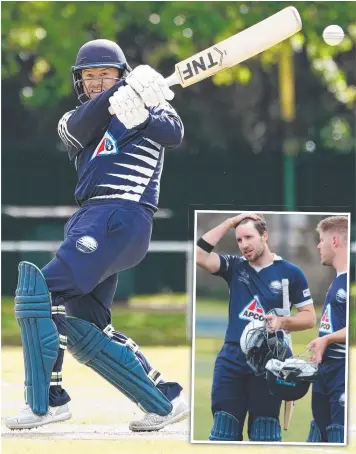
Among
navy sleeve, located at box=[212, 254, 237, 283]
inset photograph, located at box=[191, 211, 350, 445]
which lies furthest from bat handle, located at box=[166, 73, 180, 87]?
navy sleeve, located at box=[212, 254, 237, 283]

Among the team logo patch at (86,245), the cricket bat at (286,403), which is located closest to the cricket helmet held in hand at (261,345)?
the cricket bat at (286,403)

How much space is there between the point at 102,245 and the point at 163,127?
1.83ft

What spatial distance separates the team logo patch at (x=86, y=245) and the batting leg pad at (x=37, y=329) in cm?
20

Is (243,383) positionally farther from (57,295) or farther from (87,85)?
(87,85)

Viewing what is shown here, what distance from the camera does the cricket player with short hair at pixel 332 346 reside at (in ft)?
15.1

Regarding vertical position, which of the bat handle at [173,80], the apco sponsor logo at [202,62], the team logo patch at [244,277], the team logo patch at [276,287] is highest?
the apco sponsor logo at [202,62]

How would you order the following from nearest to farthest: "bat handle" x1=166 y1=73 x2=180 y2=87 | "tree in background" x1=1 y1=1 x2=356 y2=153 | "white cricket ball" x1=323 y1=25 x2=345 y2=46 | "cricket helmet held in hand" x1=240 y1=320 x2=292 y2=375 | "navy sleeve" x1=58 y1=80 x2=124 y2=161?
"cricket helmet held in hand" x1=240 y1=320 x2=292 y2=375 < "navy sleeve" x1=58 y1=80 x2=124 y2=161 < "bat handle" x1=166 y1=73 x2=180 y2=87 < "white cricket ball" x1=323 y1=25 x2=345 y2=46 < "tree in background" x1=1 y1=1 x2=356 y2=153

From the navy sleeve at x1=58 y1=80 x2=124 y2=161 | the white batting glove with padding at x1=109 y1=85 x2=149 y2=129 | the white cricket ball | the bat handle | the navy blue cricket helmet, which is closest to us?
the white batting glove with padding at x1=109 y1=85 x2=149 y2=129

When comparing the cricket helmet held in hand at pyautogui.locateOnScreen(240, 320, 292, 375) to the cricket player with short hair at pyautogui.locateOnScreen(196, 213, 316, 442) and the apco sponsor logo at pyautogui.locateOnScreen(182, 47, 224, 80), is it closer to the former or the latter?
the cricket player with short hair at pyautogui.locateOnScreen(196, 213, 316, 442)

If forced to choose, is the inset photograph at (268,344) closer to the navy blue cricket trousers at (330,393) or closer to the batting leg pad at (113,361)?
the navy blue cricket trousers at (330,393)

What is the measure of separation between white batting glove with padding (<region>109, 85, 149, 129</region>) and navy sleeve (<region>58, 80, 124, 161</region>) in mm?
105

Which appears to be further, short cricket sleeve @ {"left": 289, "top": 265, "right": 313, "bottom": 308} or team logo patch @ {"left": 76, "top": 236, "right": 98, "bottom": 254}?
team logo patch @ {"left": 76, "top": 236, "right": 98, "bottom": 254}

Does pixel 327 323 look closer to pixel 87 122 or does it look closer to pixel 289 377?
pixel 289 377

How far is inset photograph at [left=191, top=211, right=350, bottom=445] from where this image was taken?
459 cm
